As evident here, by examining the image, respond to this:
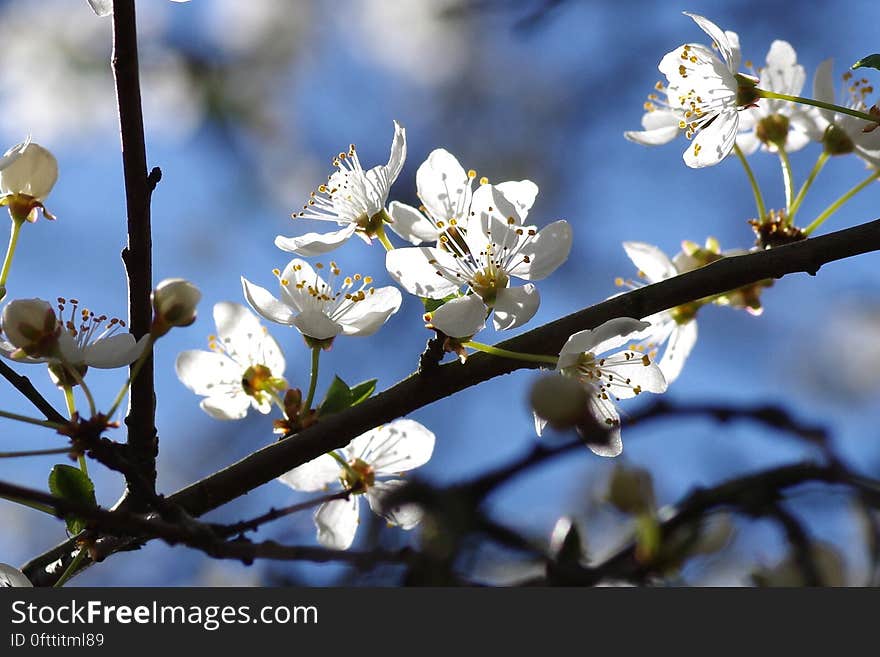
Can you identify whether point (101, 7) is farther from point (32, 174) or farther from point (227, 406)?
point (227, 406)

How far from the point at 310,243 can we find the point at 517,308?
Result: 10.7 inches

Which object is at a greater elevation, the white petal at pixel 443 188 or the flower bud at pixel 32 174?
the flower bud at pixel 32 174

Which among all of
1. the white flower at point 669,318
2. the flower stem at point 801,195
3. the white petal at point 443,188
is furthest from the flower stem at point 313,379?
the flower stem at point 801,195

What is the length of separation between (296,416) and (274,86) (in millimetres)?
2904

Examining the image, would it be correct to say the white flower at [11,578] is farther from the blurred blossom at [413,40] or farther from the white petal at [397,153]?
the blurred blossom at [413,40]

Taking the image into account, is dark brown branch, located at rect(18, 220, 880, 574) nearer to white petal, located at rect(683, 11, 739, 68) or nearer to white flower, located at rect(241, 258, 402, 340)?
white flower, located at rect(241, 258, 402, 340)

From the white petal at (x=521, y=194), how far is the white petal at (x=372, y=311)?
179 mm

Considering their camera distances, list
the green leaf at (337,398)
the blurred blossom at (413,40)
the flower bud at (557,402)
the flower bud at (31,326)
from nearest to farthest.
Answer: the flower bud at (557,402) < the flower bud at (31,326) < the green leaf at (337,398) < the blurred blossom at (413,40)

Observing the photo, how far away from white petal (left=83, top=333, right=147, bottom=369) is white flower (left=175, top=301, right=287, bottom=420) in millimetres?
234

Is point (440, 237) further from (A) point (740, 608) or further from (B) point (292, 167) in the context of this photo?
(B) point (292, 167)

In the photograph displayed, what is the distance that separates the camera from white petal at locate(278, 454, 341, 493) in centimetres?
132

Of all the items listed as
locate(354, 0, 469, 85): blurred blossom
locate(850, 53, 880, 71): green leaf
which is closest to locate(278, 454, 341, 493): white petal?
locate(850, 53, 880, 71): green leaf

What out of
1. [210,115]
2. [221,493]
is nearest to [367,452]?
[221,493]

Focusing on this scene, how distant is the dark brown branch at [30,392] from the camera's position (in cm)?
102
